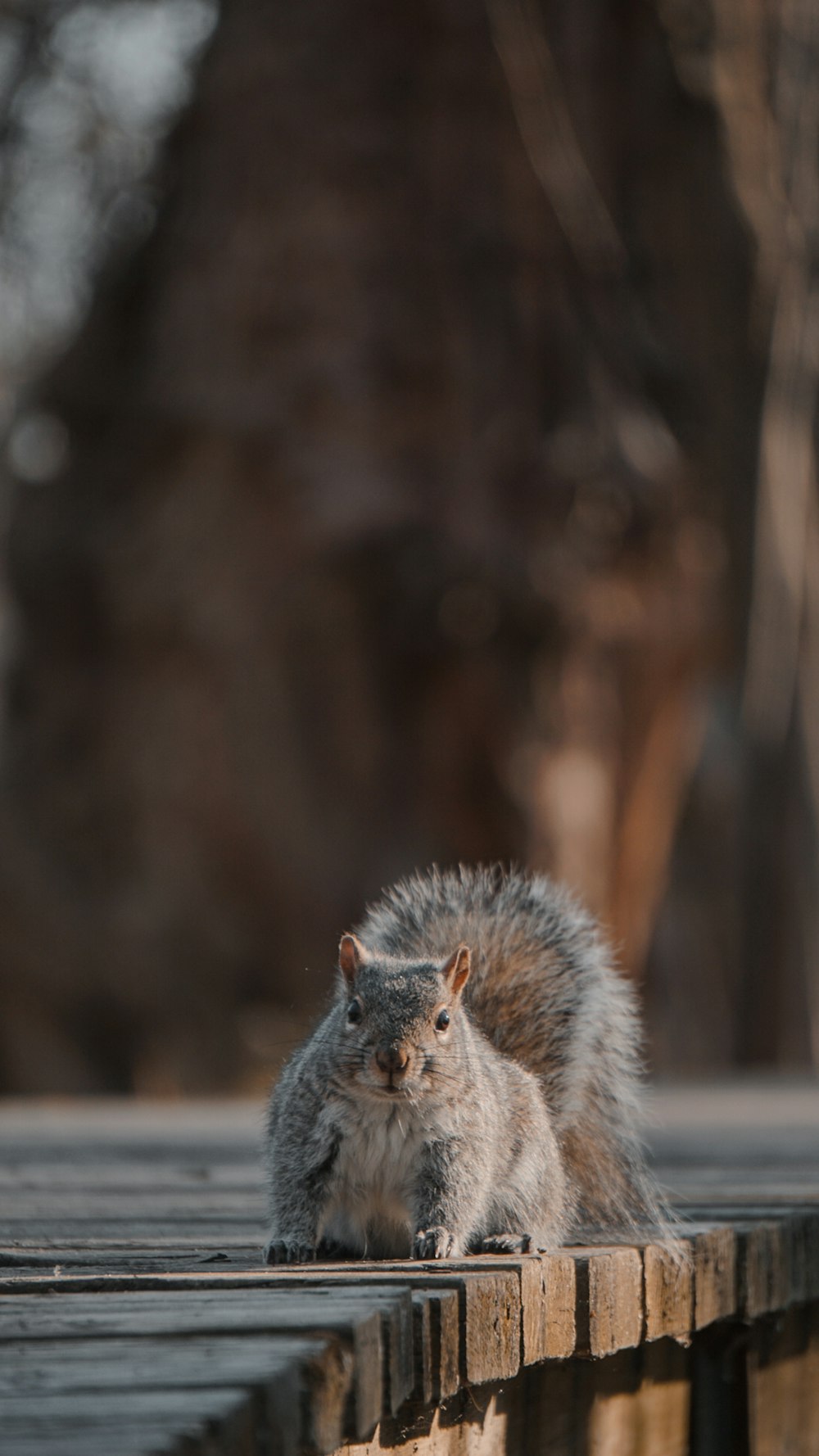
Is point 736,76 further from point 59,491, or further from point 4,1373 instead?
point 4,1373

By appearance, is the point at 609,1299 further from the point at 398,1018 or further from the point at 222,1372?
the point at 222,1372

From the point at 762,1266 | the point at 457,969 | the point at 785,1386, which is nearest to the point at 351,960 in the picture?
Answer: the point at 457,969

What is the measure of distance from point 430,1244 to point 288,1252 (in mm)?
146

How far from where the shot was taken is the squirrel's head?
6.76 ft

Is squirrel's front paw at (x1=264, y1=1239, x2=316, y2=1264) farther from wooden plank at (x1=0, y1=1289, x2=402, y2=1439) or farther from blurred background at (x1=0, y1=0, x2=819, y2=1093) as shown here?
blurred background at (x1=0, y1=0, x2=819, y2=1093)

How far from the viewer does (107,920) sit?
9648 mm

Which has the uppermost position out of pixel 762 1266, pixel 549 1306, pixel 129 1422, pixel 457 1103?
pixel 457 1103

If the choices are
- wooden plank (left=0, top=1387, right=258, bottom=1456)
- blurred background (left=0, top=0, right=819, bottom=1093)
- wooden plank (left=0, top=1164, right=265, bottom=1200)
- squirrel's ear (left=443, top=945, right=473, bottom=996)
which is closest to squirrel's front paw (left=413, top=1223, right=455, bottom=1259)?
squirrel's ear (left=443, top=945, right=473, bottom=996)

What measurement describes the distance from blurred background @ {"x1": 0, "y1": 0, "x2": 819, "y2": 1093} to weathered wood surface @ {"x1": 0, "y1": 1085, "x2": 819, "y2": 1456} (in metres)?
5.23

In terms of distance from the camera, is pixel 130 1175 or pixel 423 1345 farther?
pixel 130 1175

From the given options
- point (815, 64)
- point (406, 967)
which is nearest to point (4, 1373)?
point (406, 967)

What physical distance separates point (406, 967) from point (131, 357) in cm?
803

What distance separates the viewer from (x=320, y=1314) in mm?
1617

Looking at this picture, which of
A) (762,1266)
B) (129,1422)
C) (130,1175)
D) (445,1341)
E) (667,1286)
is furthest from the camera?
(130,1175)
